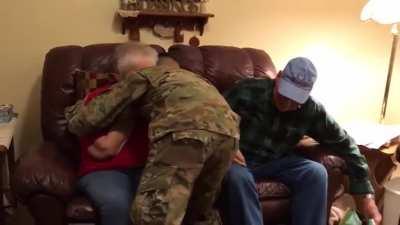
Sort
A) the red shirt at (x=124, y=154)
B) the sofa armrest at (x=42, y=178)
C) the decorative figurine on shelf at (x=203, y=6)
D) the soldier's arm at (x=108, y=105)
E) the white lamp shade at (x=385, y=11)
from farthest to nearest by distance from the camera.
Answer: the decorative figurine on shelf at (x=203, y=6) → the white lamp shade at (x=385, y=11) → the red shirt at (x=124, y=154) → the sofa armrest at (x=42, y=178) → the soldier's arm at (x=108, y=105)

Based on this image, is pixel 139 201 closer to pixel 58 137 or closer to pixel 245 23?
pixel 58 137

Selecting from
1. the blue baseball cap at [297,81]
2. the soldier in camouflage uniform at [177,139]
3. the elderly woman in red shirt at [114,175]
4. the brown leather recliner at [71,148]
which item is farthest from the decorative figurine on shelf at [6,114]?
the blue baseball cap at [297,81]

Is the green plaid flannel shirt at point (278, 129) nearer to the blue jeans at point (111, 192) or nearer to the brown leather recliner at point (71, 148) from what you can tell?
the brown leather recliner at point (71, 148)

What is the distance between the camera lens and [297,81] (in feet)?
7.20

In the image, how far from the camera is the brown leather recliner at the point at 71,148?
6.48 ft

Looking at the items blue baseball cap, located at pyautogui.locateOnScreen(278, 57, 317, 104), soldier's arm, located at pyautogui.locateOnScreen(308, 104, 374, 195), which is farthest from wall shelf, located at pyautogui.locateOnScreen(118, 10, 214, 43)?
soldier's arm, located at pyautogui.locateOnScreen(308, 104, 374, 195)

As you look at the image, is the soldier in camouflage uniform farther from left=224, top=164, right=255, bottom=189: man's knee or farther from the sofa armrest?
the sofa armrest

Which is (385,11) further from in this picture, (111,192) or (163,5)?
(111,192)

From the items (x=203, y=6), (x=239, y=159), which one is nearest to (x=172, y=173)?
(x=239, y=159)

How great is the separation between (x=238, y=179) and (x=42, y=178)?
2.69 ft

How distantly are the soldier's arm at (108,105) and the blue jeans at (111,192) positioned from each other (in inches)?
8.0

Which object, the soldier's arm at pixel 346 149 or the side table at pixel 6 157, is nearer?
the side table at pixel 6 157

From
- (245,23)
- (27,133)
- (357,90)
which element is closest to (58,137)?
(27,133)

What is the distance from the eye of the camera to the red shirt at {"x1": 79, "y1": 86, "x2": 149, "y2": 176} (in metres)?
2.05
